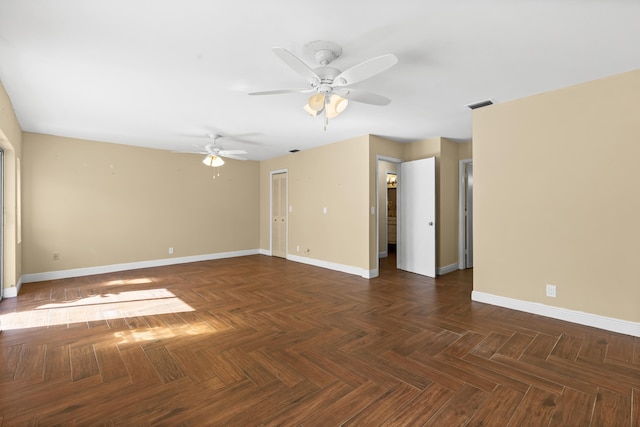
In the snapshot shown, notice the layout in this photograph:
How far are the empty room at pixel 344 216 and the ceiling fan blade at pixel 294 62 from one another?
0.05 feet

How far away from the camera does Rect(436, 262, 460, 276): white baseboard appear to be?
5215 millimetres

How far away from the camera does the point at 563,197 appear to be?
3.11 meters

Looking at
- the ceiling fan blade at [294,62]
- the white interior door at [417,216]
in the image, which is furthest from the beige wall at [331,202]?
the ceiling fan blade at [294,62]

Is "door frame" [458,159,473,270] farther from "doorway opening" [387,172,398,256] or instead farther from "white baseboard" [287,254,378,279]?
"doorway opening" [387,172,398,256]

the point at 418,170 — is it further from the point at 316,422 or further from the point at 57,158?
the point at 57,158

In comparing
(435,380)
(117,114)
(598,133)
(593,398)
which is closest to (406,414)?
(435,380)

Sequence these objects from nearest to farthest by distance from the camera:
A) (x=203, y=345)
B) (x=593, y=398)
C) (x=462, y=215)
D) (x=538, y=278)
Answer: (x=593, y=398) < (x=203, y=345) < (x=538, y=278) < (x=462, y=215)

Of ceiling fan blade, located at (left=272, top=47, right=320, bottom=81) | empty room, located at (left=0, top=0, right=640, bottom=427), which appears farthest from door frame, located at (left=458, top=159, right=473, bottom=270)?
ceiling fan blade, located at (left=272, top=47, right=320, bottom=81)

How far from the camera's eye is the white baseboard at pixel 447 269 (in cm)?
522

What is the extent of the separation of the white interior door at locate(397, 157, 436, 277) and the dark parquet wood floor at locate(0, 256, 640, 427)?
4.14ft

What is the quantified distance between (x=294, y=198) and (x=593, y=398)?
538 centimetres

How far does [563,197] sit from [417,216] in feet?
7.50

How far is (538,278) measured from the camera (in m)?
3.27

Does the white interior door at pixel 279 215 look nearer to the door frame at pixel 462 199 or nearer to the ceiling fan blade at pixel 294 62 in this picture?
the door frame at pixel 462 199
